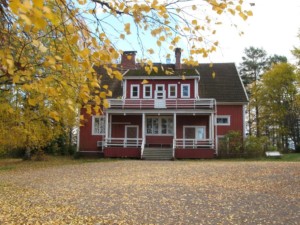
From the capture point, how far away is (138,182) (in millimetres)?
12375

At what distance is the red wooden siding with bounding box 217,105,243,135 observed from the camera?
29016 mm

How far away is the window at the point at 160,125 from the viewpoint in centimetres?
2916

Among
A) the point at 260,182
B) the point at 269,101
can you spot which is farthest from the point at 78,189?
the point at 269,101

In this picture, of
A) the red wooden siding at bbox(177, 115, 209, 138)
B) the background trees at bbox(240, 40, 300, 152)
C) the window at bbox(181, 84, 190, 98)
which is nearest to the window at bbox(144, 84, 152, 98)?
the window at bbox(181, 84, 190, 98)

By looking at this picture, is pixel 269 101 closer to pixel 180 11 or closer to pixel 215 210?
pixel 215 210

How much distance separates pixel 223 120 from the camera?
29344 mm

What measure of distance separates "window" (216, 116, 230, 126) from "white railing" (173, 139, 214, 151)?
2.42 meters

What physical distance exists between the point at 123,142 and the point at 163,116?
398cm

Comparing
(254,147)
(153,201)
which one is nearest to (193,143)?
(254,147)

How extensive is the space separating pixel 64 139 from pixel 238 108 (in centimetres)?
1524

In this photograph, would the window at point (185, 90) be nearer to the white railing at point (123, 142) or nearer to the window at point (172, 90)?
the window at point (172, 90)

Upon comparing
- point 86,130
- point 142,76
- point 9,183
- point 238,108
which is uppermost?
point 142,76

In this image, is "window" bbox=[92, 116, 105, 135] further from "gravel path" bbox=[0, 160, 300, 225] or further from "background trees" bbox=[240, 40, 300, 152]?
"background trees" bbox=[240, 40, 300, 152]

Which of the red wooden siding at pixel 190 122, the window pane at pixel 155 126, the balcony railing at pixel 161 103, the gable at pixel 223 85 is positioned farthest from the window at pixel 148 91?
the gable at pixel 223 85
